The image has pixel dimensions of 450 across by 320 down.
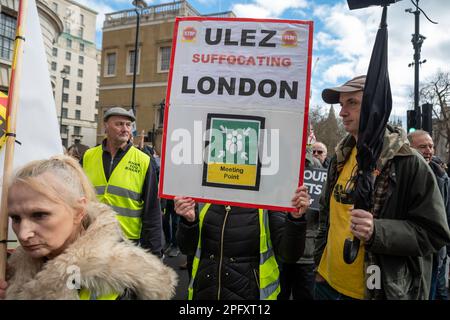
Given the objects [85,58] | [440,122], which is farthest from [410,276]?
[85,58]

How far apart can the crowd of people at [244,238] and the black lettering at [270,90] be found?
56cm

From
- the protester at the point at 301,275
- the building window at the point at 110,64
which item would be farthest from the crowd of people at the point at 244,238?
the building window at the point at 110,64

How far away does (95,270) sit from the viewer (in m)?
1.42

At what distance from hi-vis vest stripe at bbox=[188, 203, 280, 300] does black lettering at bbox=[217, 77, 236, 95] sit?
832 millimetres

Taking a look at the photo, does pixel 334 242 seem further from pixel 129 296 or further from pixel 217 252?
pixel 129 296

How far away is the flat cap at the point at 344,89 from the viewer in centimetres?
241

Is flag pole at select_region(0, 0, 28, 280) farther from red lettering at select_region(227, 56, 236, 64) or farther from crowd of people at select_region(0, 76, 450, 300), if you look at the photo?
red lettering at select_region(227, 56, 236, 64)

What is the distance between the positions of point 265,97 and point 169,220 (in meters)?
6.58

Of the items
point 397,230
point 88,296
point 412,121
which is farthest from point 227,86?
point 412,121

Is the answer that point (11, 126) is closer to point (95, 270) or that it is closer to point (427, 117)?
point (95, 270)

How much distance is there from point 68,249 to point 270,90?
56.0 inches

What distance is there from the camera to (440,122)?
2958cm
